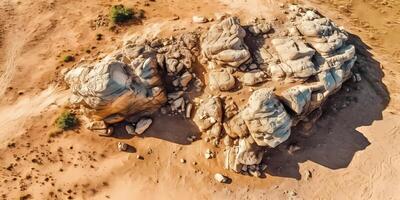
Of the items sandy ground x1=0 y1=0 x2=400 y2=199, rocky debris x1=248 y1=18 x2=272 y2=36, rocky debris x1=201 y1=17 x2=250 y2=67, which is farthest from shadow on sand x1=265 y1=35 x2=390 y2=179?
rocky debris x1=248 y1=18 x2=272 y2=36

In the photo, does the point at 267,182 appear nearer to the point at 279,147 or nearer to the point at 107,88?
the point at 279,147

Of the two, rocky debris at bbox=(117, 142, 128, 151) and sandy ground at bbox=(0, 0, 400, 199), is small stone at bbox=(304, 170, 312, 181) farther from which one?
rocky debris at bbox=(117, 142, 128, 151)

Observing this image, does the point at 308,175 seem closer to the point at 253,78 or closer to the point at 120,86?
the point at 253,78

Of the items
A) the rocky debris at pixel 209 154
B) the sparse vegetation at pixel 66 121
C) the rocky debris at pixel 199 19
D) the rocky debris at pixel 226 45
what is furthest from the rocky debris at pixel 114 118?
the rocky debris at pixel 199 19

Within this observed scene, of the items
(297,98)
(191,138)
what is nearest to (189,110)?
(191,138)

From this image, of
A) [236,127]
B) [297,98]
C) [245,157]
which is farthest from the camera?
[236,127]

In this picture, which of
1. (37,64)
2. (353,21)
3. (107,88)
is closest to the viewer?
(107,88)

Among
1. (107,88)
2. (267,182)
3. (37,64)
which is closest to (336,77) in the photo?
(267,182)
